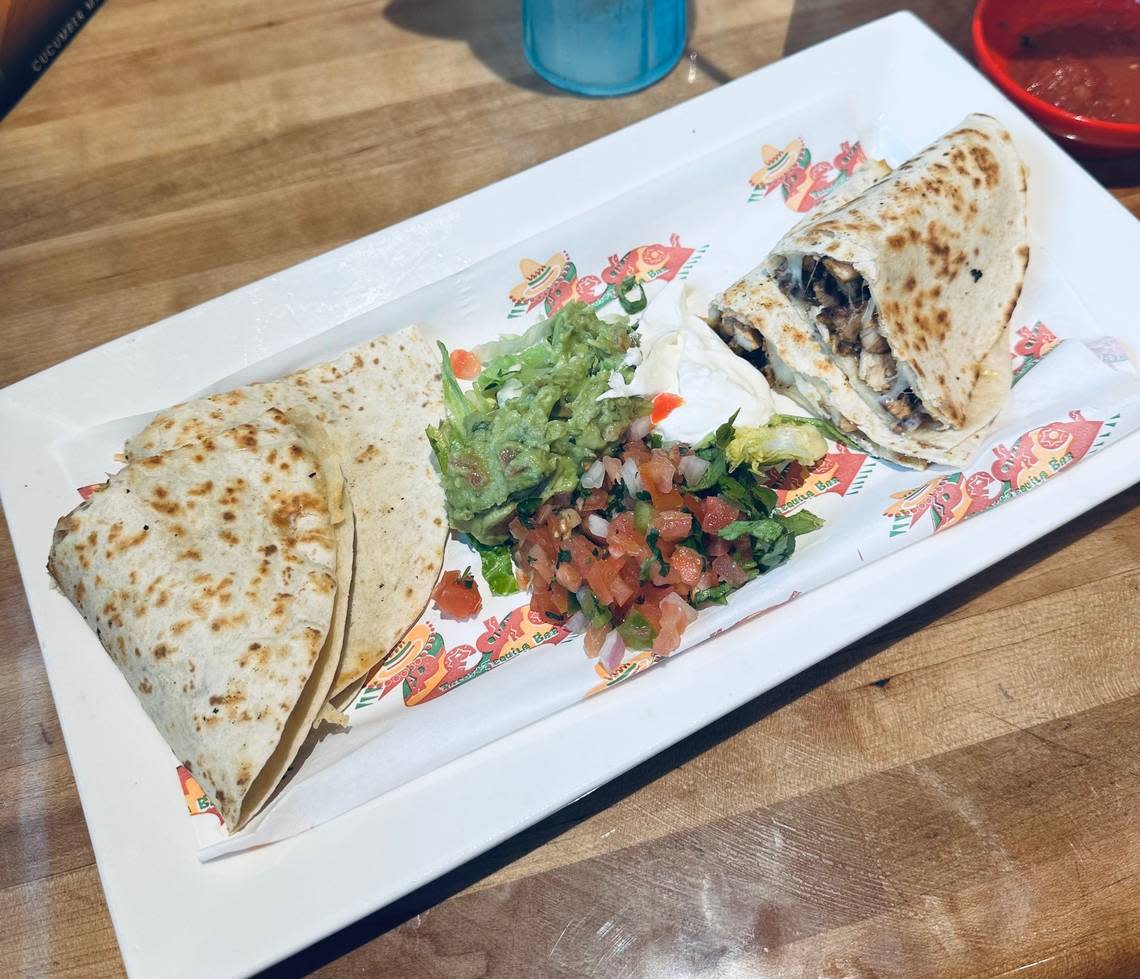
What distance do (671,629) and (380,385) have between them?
1193 mm

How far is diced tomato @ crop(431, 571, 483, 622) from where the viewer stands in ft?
7.83

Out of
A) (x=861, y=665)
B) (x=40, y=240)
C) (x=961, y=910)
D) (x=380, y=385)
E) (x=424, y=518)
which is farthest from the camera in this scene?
(x=40, y=240)

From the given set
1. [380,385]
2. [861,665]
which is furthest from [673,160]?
[861,665]

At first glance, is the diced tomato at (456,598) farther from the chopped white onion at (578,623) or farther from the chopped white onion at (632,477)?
the chopped white onion at (632,477)

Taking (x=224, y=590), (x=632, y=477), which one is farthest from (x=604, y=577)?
(x=224, y=590)

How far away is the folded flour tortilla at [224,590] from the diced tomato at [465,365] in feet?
2.08

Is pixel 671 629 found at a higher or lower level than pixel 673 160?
lower

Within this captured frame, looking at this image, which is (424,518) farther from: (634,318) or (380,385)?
(634,318)

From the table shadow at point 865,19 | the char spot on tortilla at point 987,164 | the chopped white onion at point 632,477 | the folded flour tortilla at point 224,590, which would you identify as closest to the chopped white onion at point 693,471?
the chopped white onion at point 632,477

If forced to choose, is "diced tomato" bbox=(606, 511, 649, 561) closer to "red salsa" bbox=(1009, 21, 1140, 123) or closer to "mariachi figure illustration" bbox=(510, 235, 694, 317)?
"mariachi figure illustration" bbox=(510, 235, 694, 317)

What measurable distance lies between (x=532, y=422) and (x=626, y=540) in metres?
0.43

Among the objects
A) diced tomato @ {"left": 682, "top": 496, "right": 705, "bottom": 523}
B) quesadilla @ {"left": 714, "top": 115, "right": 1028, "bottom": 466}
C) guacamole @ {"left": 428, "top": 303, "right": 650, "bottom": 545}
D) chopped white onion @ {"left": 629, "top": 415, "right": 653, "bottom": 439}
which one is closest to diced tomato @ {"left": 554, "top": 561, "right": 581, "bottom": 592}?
guacamole @ {"left": 428, "top": 303, "right": 650, "bottom": 545}

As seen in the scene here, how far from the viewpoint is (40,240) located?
326 centimetres

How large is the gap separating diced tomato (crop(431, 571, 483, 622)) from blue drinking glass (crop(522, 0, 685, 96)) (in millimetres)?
2214
